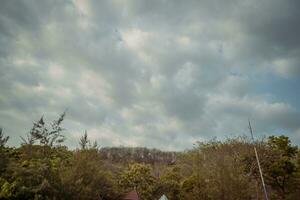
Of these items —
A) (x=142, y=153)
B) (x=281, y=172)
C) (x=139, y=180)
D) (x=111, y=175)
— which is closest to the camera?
(x=111, y=175)

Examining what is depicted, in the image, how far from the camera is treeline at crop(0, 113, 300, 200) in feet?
89.6

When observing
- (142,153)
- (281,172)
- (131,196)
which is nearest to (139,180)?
(131,196)

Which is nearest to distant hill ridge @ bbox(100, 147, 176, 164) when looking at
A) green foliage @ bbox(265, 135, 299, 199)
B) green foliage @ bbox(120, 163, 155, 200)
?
green foliage @ bbox(120, 163, 155, 200)

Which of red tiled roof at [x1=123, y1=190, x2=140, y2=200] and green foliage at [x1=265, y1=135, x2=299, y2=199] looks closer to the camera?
red tiled roof at [x1=123, y1=190, x2=140, y2=200]

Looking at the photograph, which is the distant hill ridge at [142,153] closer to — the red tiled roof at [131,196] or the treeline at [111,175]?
the treeline at [111,175]

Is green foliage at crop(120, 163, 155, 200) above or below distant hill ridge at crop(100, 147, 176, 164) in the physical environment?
below

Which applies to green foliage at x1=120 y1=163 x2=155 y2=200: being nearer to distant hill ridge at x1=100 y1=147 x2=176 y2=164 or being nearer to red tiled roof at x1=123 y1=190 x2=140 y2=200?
red tiled roof at x1=123 y1=190 x2=140 y2=200

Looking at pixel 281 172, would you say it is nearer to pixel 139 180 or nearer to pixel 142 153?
pixel 139 180

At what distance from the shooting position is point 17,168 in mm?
26875

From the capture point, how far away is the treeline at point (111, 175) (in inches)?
1075

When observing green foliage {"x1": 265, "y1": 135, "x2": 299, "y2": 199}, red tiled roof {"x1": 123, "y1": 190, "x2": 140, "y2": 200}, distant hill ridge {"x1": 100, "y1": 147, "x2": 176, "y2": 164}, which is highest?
distant hill ridge {"x1": 100, "y1": 147, "x2": 176, "y2": 164}

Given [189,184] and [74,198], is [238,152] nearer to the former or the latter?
[189,184]

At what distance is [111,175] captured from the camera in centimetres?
4003

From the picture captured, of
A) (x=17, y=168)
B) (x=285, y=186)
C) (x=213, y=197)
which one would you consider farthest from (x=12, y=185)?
(x=285, y=186)
